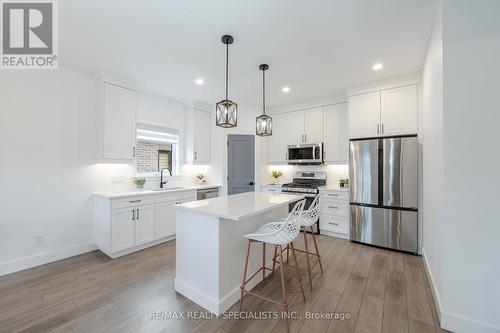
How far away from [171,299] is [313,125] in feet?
13.2

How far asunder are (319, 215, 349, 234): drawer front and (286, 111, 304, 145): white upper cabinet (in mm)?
1765

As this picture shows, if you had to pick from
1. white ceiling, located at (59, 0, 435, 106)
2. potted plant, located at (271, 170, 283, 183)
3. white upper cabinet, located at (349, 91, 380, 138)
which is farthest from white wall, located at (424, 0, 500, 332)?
potted plant, located at (271, 170, 283, 183)

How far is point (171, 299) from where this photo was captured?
212 centimetres

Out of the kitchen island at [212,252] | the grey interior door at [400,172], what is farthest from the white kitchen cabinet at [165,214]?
the grey interior door at [400,172]

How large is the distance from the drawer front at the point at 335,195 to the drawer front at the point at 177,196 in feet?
8.52

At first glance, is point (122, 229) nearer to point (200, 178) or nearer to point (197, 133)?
point (200, 178)

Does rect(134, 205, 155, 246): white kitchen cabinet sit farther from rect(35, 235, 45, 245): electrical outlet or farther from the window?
rect(35, 235, 45, 245): electrical outlet

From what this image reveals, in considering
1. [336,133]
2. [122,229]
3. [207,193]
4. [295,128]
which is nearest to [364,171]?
[336,133]

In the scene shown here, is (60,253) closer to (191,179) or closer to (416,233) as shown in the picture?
(191,179)

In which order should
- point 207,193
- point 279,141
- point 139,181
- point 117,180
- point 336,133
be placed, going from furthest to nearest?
point 279,141
point 207,193
point 336,133
point 139,181
point 117,180

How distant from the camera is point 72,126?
3.21 meters

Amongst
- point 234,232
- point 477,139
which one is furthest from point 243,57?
point 477,139

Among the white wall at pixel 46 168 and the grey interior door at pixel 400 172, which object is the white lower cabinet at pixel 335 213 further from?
the white wall at pixel 46 168

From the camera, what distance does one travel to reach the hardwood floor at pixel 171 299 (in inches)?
69.9
